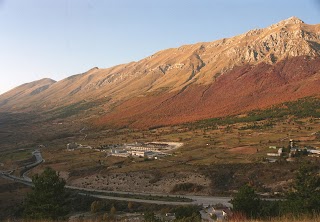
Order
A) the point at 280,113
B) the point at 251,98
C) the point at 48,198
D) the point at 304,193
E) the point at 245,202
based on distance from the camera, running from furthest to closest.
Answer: the point at 251,98, the point at 280,113, the point at 48,198, the point at 304,193, the point at 245,202

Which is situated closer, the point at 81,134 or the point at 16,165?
the point at 16,165

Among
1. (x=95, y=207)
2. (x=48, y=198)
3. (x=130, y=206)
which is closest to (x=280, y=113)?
(x=130, y=206)

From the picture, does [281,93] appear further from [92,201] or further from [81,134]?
[92,201]

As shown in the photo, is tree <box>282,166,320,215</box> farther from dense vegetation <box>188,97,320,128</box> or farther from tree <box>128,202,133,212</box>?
dense vegetation <box>188,97,320,128</box>

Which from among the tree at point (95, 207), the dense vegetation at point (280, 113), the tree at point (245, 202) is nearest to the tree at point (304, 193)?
the tree at point (245, 202)

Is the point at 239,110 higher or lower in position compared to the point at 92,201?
higher

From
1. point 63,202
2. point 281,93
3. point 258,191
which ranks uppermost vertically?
point 281,93

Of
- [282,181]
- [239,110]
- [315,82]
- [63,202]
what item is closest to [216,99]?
[239,110]

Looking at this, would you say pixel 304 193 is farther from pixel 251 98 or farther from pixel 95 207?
pixel 251 98

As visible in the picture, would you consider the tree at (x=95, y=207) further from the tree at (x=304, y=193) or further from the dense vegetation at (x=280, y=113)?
the dense vegetation at (x=280, y=113)
